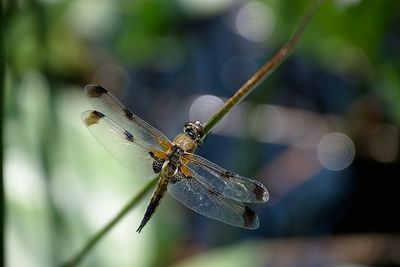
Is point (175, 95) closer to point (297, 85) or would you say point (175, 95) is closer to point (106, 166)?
point (297, 85)

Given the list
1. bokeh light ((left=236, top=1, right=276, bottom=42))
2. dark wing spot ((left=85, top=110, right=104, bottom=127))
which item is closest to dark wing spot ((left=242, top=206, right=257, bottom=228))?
dark wing spot ((left=85, top=110, right=104, bottom=127))

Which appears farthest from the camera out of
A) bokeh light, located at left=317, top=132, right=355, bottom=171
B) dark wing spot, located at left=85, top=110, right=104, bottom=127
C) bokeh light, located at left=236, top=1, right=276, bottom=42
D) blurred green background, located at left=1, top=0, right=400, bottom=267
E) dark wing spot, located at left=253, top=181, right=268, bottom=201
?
bokeh light, located at left=236, top=1, right=276, bottom=42

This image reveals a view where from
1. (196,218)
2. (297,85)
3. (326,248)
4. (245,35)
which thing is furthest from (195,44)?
(326,248)

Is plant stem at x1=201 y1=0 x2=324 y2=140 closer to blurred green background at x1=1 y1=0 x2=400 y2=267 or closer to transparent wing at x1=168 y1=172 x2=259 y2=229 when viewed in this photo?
transparent wing at x1=168 y1=172 x2=259 y2=229

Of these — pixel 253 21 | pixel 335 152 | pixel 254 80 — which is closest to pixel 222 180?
pixel 254 80

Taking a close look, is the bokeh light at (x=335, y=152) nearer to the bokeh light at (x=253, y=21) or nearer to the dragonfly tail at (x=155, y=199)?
the bokeh light at (x=253, y=21)

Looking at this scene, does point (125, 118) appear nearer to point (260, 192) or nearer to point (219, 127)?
point (260, 192)


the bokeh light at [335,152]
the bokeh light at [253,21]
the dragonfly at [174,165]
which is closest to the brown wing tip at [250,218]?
the dragonfly at [174,165]
